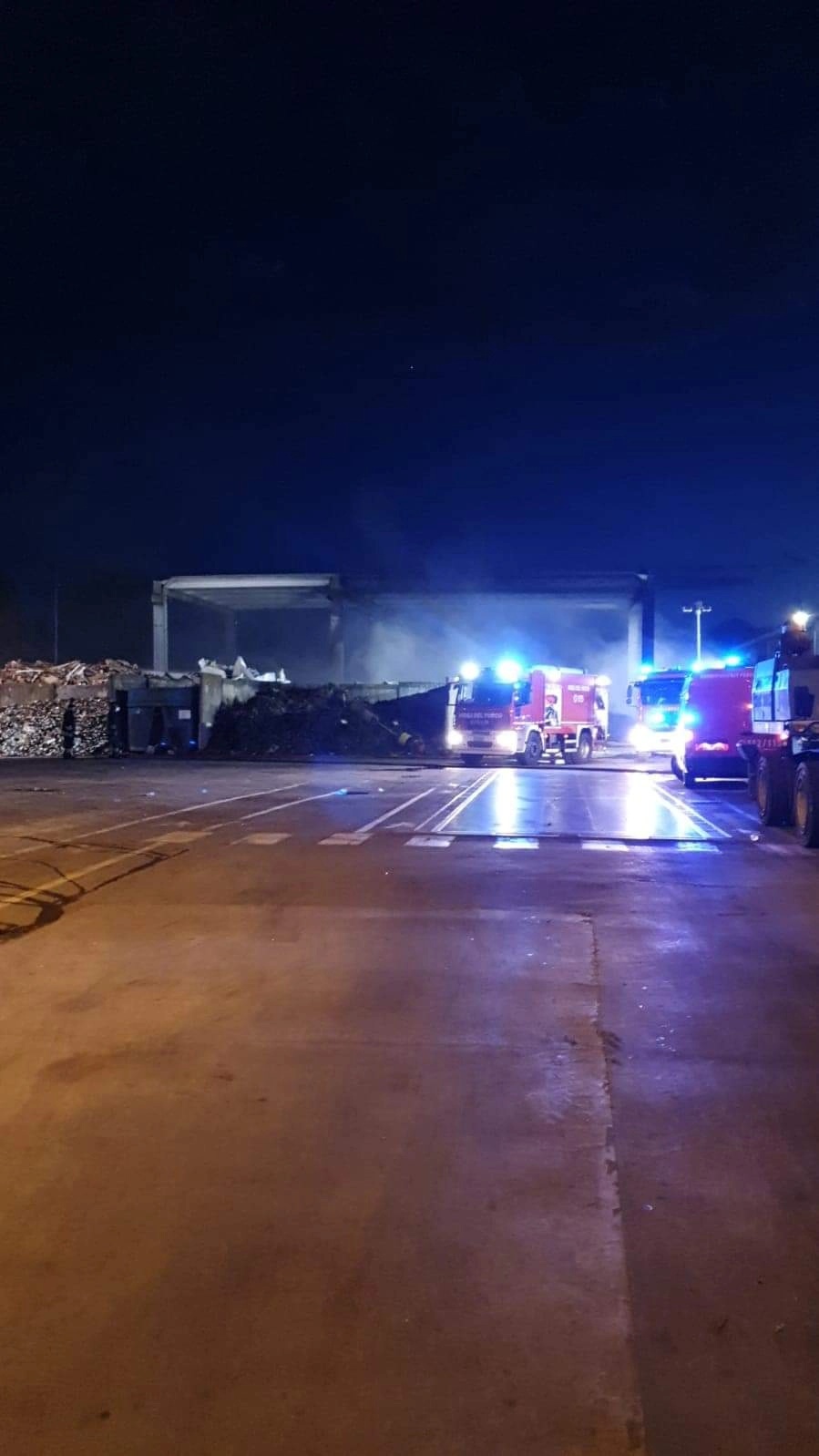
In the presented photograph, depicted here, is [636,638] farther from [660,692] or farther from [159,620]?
[159,620]

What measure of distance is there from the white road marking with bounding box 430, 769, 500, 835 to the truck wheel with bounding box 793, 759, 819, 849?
5.31 m

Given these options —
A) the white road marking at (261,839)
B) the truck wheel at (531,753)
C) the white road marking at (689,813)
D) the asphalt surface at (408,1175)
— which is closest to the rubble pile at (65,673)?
the truck wheel at (531,753)

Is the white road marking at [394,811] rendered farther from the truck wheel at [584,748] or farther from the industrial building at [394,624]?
the industrial building at [394,624]

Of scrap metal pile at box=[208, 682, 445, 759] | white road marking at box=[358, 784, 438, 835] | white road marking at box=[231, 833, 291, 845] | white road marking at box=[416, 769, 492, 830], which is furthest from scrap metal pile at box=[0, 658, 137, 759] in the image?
white road marking at box=[231, 833, 291, 845]

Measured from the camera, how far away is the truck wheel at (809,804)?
57.2 feet

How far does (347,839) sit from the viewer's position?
17.4m

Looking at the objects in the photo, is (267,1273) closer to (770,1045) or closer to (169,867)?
(770,1045)

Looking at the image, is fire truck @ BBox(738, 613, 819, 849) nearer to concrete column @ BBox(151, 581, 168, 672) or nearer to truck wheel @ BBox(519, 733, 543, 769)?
truck wheel @ BBox(519, 733, 543, 769)

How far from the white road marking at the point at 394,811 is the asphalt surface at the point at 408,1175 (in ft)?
21.3

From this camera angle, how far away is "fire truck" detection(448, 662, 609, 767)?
3641 cm

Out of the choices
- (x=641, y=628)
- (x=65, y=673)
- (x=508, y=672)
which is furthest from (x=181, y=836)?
(x=641, y=628)

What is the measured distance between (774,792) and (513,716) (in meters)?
16.6

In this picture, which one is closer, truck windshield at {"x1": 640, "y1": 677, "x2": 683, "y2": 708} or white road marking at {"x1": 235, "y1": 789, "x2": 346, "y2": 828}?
white road marking at {"x1": 235, "y1": 789, "x2": 346, "y2": 828}

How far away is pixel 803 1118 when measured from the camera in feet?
19.9
